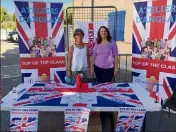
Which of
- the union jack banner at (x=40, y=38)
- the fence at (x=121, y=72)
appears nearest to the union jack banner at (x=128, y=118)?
the union jack banner at (x=40, y=38)

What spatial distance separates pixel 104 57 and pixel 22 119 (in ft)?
5.97

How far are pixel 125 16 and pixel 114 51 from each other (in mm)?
7345

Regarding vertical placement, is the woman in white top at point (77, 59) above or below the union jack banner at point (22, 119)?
above

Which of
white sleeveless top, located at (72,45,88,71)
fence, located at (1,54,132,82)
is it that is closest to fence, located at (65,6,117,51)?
white sleeveless top, located at (72,45,88,71)

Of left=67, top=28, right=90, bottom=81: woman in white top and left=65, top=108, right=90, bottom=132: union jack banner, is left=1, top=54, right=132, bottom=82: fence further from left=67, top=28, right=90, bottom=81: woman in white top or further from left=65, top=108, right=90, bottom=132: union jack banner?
left=65, top=108, right=90, bottom=132: union jack banner

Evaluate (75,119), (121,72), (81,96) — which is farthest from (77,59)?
(121,72)

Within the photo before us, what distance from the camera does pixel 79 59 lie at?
3574 millimetres

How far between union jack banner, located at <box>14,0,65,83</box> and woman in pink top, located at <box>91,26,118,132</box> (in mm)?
762

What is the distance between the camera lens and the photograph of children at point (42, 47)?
413 cm

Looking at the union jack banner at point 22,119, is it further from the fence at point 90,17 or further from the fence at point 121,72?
the fence at point 121,72

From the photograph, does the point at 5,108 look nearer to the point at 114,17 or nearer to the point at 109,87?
the point at 109,87

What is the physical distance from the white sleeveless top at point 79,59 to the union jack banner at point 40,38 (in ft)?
2.45

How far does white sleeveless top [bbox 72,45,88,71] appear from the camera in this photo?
140 inches

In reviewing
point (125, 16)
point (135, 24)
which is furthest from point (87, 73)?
point (125, 16)
